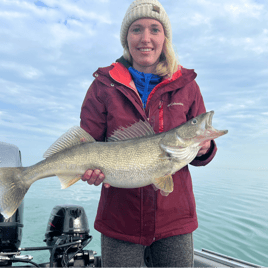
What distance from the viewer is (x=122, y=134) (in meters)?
2.09

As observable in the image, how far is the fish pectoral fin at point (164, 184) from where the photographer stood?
186 centimetres

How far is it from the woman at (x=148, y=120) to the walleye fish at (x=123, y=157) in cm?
12

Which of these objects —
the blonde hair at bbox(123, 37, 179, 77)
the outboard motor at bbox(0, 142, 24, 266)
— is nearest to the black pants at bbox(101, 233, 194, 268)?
the outboard motor at bbox(0, 142, 24, 266)

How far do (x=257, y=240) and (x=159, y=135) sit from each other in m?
7.86

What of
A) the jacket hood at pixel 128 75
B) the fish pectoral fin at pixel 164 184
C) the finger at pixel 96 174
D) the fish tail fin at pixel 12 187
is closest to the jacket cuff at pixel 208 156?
the fish pectoral fin at pixel 164 184

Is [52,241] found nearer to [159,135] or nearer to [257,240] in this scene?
[159,135]

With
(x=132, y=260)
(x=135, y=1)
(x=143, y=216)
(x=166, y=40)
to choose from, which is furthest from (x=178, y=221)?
(x=135, y=1)

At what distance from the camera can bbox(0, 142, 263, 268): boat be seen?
2.46 metres

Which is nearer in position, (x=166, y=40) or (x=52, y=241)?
(x=166, y=40)

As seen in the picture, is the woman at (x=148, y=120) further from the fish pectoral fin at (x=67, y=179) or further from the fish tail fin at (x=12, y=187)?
the fish tail fin at (x=12, y=187)

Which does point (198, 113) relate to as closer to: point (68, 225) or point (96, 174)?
point (96, 174)

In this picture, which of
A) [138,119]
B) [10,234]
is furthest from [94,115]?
[10,234]

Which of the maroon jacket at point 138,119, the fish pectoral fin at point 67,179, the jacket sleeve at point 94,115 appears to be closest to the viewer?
the maroon jacket at point 138,119

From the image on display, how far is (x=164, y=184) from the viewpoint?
1.87m
